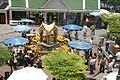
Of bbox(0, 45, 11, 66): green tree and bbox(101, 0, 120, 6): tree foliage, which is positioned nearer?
bbox(0, 45, 11, 66): green tree

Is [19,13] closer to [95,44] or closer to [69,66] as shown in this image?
[95,44]

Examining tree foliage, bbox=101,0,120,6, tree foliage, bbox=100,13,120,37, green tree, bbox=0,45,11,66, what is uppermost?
tree foliage, bbox=101,0,120,6

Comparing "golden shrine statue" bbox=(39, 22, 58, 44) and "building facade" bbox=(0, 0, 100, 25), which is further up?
"building facade" bbox=(0, 0, 100, 25)

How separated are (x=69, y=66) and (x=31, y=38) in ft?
43.8

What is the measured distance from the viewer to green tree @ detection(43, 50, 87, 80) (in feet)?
60.2

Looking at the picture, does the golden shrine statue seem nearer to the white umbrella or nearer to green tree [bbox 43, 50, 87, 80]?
green tree [bbox 43, 50, 87, 80]

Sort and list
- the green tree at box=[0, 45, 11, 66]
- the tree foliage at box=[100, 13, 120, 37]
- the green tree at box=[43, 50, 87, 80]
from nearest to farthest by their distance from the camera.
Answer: the green tree at box=[43, 50, 87, 80]
the green tree at box=[0, 45, 11, 66]
the tree foliage at box=[100, 13, 120, 37]

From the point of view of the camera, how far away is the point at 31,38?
103 feet

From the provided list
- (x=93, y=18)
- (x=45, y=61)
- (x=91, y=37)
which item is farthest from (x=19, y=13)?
(x=45, y=61)

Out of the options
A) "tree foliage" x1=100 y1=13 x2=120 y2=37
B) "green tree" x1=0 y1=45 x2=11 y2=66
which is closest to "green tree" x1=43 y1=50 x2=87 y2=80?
"green tree" x1=0 y1=45 x2=11 y2=66

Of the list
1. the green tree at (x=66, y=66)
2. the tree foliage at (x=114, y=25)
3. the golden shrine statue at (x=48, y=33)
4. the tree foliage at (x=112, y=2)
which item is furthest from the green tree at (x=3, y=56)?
the tree foliage at (x=112, y=2)

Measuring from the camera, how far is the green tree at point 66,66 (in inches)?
722

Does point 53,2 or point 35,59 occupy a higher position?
point 53,2

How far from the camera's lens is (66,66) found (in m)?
18.5
